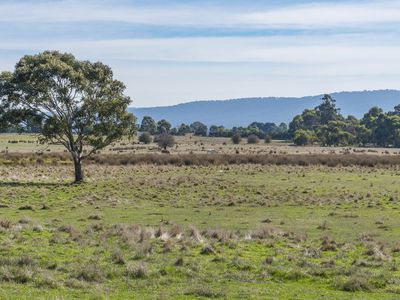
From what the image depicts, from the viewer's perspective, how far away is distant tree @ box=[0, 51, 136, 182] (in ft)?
183

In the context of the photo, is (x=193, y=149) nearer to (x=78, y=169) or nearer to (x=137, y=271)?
(x=78, y=169)

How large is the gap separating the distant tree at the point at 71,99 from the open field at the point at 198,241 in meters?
5.43

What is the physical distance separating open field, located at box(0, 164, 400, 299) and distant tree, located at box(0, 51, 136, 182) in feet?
17.8

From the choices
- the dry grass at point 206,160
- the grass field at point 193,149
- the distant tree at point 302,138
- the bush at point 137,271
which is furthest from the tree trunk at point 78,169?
the distant tree at point 302,138

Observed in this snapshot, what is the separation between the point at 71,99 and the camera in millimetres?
57438

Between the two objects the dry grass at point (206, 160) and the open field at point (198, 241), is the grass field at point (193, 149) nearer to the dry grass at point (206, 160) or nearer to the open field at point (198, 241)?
the dry grass at point (206, 160)

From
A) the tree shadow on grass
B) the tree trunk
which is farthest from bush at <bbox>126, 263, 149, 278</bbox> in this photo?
the tree trunk

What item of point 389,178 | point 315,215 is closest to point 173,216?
point 315,215

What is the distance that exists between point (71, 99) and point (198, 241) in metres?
36.2

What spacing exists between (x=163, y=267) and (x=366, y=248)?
917 centimetres

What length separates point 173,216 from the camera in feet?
119

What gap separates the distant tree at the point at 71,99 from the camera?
183 ft

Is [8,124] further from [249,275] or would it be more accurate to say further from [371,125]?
[371,125]

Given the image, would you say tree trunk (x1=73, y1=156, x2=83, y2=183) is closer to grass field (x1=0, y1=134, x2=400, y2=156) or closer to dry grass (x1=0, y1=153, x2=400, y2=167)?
dry grass (x1=0, y1=153, x2=400, y2=167)
